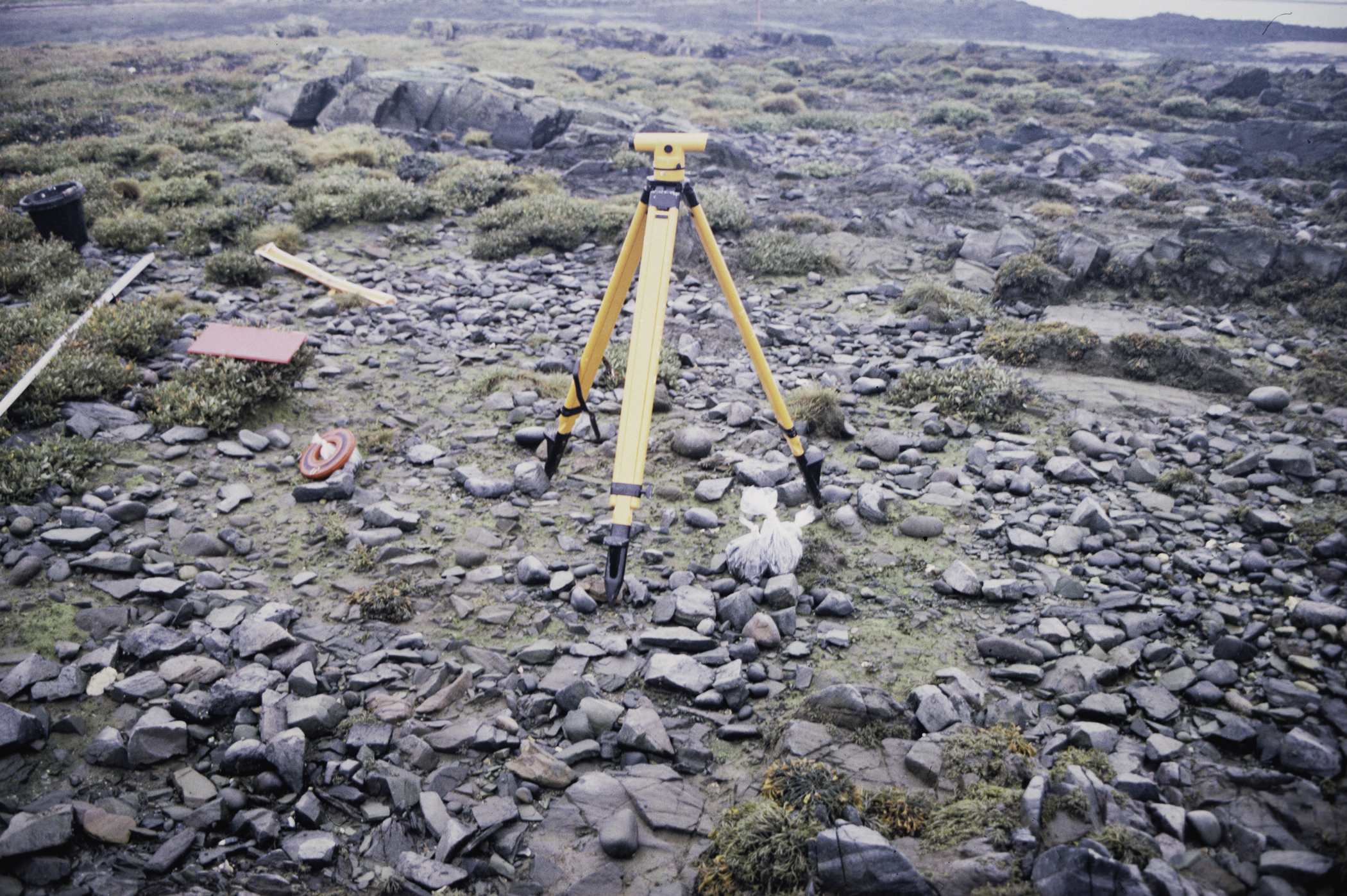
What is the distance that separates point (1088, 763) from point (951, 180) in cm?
1721

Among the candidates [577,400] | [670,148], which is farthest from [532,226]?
[670,148]

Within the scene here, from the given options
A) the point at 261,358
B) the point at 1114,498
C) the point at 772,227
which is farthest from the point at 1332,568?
the point at 772,227

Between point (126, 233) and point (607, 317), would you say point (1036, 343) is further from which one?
point (126, 233)

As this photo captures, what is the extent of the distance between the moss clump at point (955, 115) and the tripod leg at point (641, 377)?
27069 millimetres

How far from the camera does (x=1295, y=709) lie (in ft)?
11.5

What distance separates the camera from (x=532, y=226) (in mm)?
12867

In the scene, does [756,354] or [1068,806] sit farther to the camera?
[756,354]

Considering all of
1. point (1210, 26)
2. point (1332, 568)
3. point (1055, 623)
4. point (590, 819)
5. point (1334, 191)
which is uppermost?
point (1210, 26)

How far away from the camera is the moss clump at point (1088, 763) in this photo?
10.7 ft

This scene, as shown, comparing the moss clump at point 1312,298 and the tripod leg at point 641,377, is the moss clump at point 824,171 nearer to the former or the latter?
the moss clump at point 1312,298

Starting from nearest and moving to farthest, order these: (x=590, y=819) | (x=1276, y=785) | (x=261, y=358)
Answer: (x=1276, y=785)
(x=590, y=819)
(x=261, y=358)

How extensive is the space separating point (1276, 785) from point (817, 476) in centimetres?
330

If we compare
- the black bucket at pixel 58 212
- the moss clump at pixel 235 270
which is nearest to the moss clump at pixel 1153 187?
the moss clump at pixel 235 270

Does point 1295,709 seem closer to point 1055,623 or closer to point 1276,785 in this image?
point 1276,785
